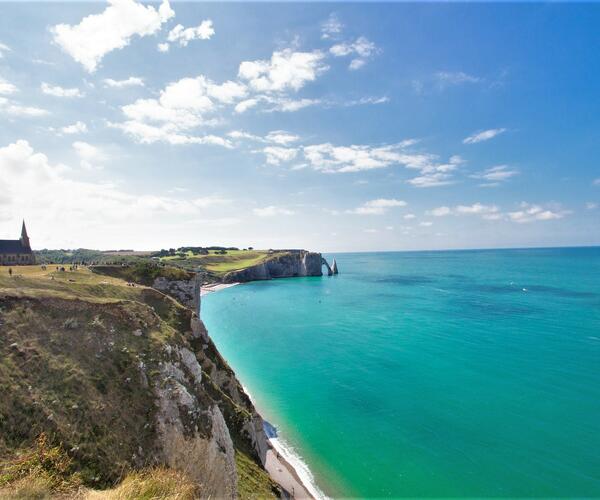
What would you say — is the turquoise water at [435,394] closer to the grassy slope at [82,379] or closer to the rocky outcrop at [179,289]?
the grassy slope at [82,379]

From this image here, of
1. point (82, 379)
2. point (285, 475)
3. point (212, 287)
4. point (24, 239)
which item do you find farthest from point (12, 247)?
point (212, 287)

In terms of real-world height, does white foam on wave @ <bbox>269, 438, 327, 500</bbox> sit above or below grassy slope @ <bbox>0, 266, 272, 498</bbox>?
below

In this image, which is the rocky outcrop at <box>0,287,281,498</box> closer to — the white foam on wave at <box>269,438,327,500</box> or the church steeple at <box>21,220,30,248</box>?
the white foam on wave at <box>269,438,327,500</box>

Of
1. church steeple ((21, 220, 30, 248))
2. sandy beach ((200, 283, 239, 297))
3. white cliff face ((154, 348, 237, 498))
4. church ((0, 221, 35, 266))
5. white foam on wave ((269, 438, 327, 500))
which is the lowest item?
white foam on wave ((269, 438, 327, 500))

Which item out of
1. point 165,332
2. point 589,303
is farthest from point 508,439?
point 589,303

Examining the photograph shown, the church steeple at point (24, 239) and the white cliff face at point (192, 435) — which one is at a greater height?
the church steeple at point (24, 239)

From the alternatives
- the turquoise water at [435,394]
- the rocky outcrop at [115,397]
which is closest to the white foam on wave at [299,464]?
the turquoise water at [435,394]

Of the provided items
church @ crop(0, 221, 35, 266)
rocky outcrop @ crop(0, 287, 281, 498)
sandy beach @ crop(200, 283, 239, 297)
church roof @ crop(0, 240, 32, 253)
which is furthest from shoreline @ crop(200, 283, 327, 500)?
sandy beach @ crop(200, 283, 239, 297)
